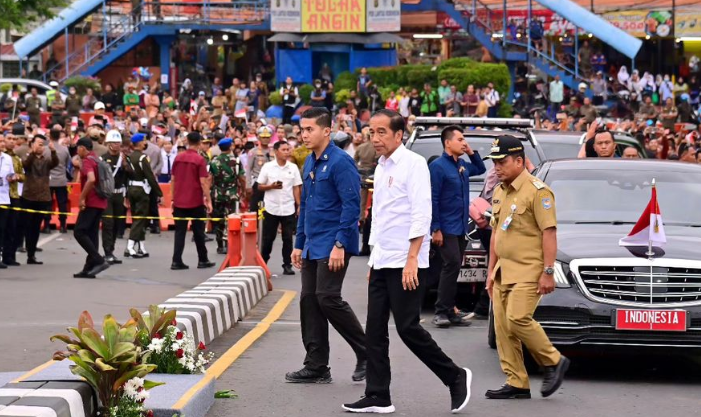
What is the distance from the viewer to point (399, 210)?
346 inches

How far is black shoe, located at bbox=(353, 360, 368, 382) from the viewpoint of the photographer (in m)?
9.87

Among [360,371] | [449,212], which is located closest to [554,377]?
[360,371]

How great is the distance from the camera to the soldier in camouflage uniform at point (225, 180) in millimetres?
20297

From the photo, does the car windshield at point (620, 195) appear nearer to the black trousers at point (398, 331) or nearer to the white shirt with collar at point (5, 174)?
the black trousers at point (398, 331)

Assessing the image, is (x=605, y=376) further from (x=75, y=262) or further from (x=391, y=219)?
(x=75, y=262)

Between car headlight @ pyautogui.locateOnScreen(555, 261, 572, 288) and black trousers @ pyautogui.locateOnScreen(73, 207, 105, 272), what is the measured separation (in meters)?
8.98

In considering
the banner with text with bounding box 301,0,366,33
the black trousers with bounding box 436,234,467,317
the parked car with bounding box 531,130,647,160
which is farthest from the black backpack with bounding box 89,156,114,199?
the banner with text with bounding box 301,0,366,33

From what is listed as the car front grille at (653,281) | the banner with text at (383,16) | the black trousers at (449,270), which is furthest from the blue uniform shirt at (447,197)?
the banner with text at (383,16)

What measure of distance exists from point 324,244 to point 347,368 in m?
1.41

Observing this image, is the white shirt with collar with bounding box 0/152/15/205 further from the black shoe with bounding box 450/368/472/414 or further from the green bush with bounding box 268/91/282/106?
the green bush with bounding box 268/91/282/106

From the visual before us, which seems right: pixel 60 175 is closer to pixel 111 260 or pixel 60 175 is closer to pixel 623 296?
pixel 111 260

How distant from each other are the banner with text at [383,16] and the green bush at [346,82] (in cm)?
336

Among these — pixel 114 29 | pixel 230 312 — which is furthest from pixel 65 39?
pixel 230 312

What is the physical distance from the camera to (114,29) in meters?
51.6
